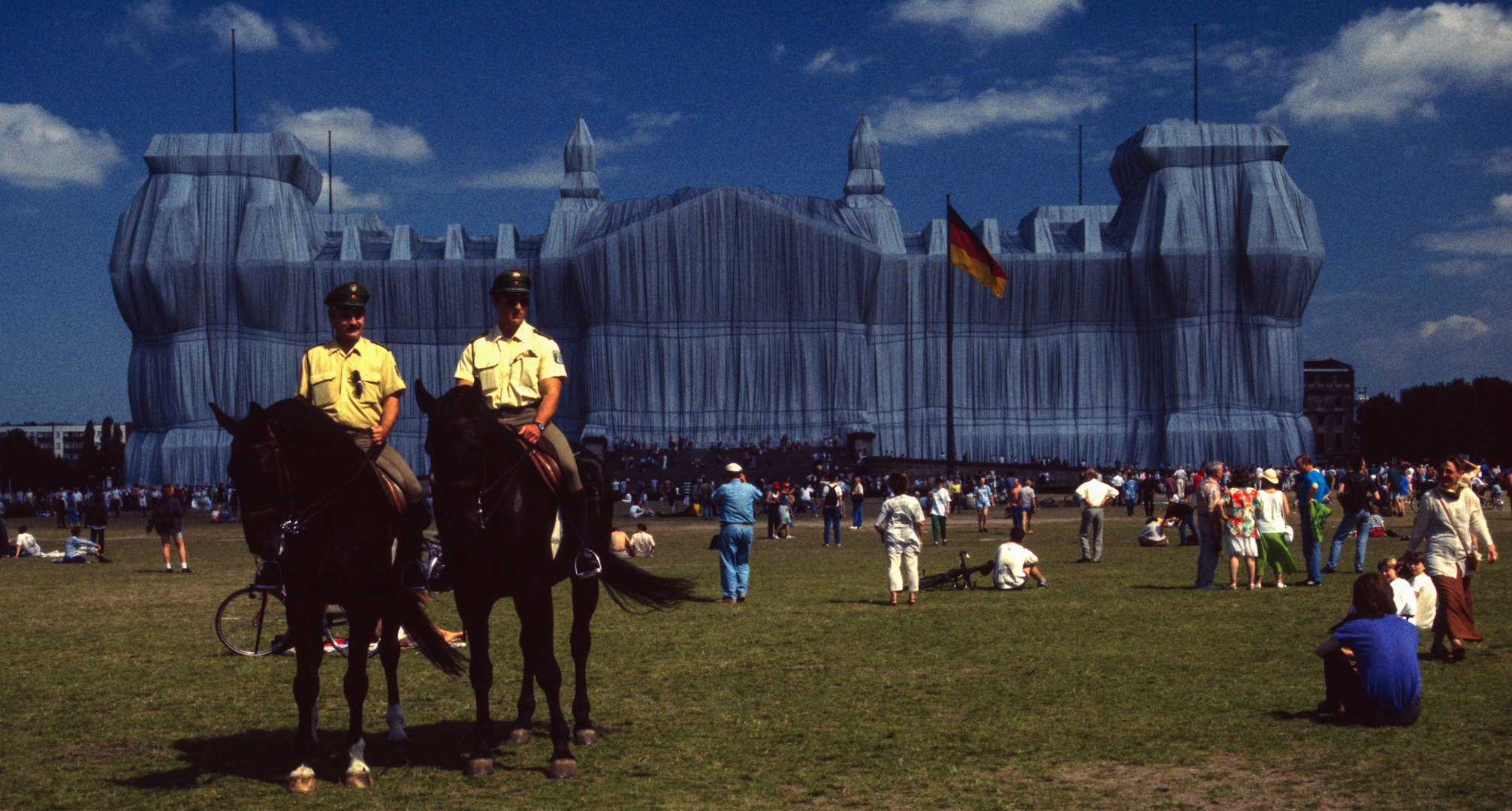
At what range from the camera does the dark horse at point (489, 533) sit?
6.46 meters

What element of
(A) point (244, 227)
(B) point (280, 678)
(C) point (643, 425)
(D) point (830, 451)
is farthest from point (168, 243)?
(B) point (280, 678)

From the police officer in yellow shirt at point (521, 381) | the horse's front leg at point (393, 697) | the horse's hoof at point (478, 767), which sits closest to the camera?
the horse's hoof at point (478, 767)

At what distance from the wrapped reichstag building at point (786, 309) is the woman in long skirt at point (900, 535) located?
4748cm

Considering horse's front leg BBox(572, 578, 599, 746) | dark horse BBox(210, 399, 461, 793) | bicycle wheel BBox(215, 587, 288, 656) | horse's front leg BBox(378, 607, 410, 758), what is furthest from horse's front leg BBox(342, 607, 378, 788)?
bicycle wheel BBox(215, 587, 288, 656)

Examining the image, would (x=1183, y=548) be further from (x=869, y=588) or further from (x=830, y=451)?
(x=830, y=451)

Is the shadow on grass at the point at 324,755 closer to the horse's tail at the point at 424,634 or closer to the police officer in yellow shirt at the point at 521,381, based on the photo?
the horse's tail at the point at 424,634

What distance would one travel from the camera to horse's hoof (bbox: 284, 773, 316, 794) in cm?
636

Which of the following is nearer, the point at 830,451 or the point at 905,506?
the point at 905,506

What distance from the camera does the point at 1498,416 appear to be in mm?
87750

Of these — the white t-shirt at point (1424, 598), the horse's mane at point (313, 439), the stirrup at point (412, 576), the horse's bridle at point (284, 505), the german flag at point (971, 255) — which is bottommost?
the white t-shirt at point (1424, 598)

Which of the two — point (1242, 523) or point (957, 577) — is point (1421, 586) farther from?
point (957, 577)

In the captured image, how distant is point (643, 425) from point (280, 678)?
5445 centimetres

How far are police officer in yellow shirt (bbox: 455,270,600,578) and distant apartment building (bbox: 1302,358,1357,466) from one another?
128 metres

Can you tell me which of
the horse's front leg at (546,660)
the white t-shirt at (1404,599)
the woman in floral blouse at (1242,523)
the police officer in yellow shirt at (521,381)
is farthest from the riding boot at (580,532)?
the woman in floral blouse at (1242,523)
